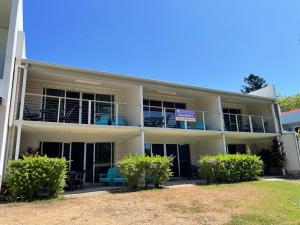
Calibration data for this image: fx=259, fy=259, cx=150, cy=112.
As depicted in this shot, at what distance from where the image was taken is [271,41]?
14.2 metres

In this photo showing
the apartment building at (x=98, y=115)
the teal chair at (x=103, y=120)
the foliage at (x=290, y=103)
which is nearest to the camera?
the apartment building at (x=98, y=115)

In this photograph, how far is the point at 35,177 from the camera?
31.5 feet

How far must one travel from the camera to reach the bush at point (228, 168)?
45.1 ft

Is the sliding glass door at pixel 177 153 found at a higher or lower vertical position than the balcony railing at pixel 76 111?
lower

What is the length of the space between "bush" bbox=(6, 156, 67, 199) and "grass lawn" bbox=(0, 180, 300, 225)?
0.88m

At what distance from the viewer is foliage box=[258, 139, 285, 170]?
17.9 m

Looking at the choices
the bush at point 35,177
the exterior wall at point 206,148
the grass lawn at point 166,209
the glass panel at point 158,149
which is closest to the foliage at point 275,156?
the exterior wall at point 206,148

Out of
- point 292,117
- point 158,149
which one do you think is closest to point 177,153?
point 158,149

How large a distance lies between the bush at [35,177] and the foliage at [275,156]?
14.4m

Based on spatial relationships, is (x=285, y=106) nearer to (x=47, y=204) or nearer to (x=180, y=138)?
(x=180, y=138)

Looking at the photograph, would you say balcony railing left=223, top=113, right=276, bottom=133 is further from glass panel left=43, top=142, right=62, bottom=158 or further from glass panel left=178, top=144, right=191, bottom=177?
glass panel left=43, top=142, right=62, bottom=158

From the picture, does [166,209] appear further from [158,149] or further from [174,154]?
[174,154]

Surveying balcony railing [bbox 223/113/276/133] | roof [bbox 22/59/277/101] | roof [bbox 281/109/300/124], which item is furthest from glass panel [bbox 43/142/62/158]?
roof [bbox 281/109/300/124]

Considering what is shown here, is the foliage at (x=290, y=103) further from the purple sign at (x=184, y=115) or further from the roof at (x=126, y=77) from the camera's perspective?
the purple sign at (x=184, y=115)
